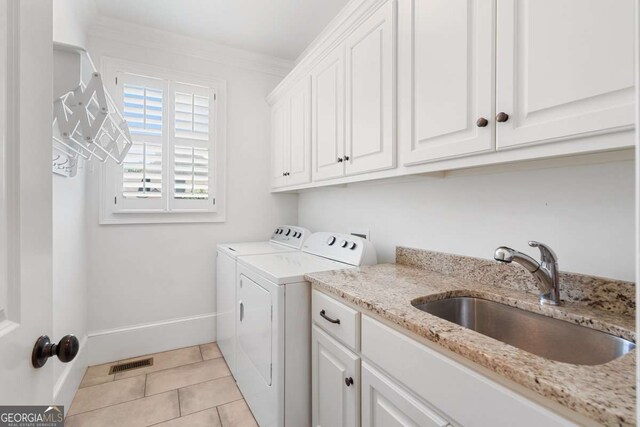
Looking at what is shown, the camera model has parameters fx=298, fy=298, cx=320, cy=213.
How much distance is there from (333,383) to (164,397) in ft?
4.38

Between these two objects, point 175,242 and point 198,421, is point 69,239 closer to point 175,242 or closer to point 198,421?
point 175,242

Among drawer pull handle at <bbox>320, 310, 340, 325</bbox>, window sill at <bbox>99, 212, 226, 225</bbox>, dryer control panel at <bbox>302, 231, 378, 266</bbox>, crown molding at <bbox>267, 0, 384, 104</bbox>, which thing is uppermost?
crown molding at <bbox>267, 0, 384, 104</bbox>

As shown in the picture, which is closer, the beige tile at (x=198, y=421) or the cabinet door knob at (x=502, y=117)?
the cabinet door knob at (x=502, y=117)

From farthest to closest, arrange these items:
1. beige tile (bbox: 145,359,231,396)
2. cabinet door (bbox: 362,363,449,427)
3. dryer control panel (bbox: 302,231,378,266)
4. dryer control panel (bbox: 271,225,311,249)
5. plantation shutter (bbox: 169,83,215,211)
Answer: plantation shutter (bbox: 169,83,215,211) → dryer control panel (bbox: 271,225,311,249) → beige tile (bbox: 145,359,231,396) → dryer control panel (bbox: 302,231,378,266) → cabinet door (bbox: 362,363,449,427)

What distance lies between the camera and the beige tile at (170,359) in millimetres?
2221

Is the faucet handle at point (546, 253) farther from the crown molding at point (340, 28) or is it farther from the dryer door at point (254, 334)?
the crown molding at point (340, 28)

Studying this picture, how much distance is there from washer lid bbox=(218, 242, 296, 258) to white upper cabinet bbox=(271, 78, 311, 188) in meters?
0.54

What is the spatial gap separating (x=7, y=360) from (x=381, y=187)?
1769mm

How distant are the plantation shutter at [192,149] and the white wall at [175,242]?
17cm

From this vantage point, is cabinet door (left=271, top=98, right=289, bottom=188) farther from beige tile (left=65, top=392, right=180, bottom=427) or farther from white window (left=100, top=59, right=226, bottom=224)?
beige tile (left=65, top=392, right=180, bottom=427)

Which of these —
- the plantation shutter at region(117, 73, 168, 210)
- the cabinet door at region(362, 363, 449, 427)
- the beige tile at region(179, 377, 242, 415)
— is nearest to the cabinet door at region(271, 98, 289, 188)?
the plantation shutter at region(117, 73, 168, 210)

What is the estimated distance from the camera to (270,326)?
4.90ft

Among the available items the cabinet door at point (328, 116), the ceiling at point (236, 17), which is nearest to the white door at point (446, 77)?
the cabinet door at point (328, 116)

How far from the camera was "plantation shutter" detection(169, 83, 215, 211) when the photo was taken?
2.54 m
